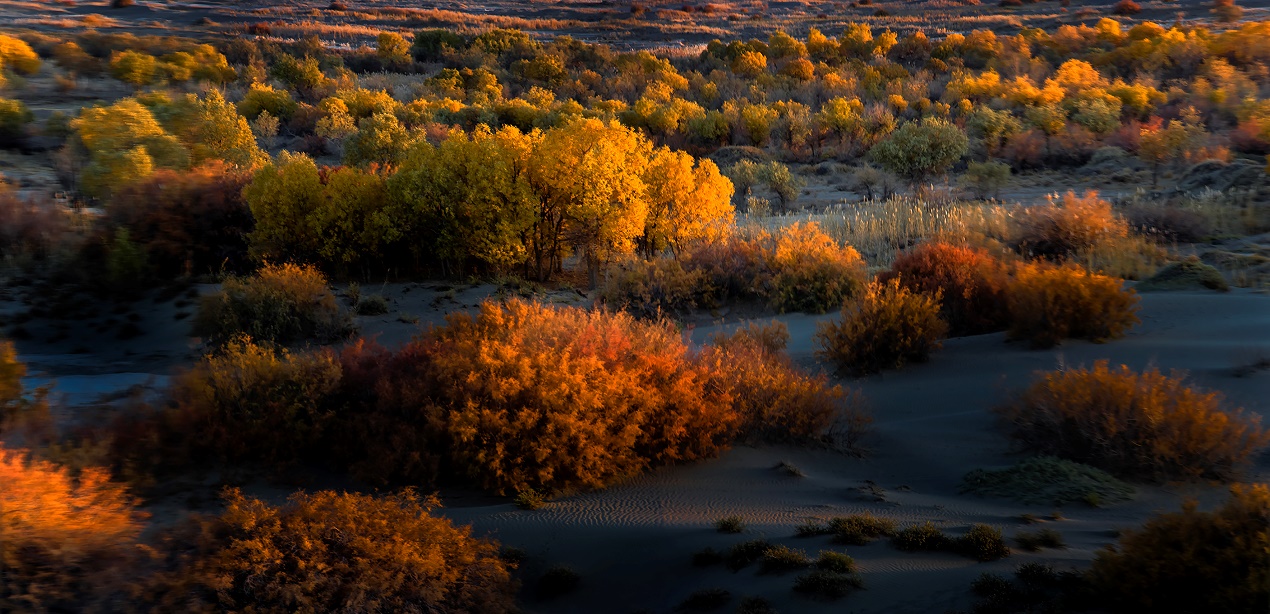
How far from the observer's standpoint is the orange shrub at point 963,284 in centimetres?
1026

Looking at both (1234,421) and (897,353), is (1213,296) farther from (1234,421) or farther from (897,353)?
(1234,421)

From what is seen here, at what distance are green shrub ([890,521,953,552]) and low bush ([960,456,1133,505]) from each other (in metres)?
1.33

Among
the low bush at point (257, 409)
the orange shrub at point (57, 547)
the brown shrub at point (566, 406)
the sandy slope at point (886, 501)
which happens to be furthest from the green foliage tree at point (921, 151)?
the orange shrub at point (57, 547)

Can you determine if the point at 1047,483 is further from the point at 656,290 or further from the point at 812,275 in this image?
the point at 656,290

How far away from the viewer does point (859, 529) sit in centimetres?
522

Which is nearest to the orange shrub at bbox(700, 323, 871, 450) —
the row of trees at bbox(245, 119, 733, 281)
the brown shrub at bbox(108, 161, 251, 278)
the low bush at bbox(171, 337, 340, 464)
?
the low bush at bbox(171, 337, 340, 464)

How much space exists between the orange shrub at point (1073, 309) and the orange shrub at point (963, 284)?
0.83 m

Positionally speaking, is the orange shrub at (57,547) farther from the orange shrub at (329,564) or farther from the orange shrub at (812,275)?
the orange shrub at (812,275)

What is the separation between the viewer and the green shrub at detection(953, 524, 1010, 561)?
15.6 feet

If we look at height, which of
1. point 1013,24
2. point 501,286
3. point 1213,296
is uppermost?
point 1013,24

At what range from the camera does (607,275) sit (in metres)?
13.3

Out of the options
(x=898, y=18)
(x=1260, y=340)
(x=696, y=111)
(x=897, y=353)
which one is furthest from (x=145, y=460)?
(x=898, y=18)

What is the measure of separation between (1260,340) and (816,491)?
5369 millimetres

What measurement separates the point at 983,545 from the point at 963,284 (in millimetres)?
6104
